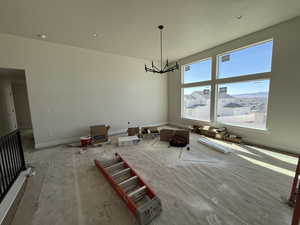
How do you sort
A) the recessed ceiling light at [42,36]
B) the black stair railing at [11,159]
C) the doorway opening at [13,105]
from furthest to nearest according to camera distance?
the doorway opening at [13,105], the recessed ceiling light at [42,36], the black stair railing at [11,159]

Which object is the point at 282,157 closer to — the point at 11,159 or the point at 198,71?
the point at 198,71

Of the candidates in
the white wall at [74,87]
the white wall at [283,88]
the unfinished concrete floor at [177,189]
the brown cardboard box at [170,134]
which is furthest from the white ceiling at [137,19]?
the unfinished concrete floor at [177,189]

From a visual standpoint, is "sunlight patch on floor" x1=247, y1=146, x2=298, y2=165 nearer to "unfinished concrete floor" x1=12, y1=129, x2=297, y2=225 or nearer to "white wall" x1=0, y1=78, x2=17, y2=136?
"unfinished concrete floor" x1=12, y1=129, x2=297, y2=225

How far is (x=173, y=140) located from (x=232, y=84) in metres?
2.69

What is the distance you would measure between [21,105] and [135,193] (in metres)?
7.76

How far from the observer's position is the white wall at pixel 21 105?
20.4ft

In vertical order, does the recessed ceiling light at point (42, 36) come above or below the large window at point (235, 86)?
above

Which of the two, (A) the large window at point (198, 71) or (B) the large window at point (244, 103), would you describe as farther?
(A) the large window at point (198, 71)

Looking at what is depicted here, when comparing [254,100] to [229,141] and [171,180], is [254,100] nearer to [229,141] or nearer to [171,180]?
[229,141]

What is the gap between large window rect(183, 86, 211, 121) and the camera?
16.5 ft

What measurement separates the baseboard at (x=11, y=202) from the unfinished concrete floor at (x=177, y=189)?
0.08m

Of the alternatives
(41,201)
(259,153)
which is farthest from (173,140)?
(41,201)

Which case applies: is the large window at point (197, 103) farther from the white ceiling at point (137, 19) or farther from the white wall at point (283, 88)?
the white ceiling at point (137, 19)

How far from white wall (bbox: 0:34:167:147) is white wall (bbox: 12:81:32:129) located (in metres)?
3.84
